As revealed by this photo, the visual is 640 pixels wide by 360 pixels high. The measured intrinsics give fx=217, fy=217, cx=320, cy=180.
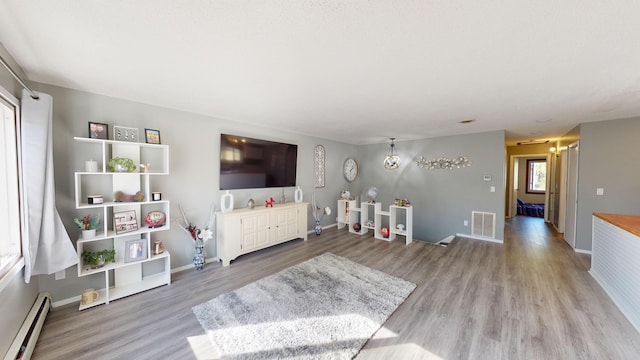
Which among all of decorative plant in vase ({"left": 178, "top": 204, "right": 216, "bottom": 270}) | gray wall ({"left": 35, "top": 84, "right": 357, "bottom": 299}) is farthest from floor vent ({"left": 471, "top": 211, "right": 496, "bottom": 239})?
decorative plant in vase ({"left": 178, "top": 204, "right": 216, "bottom": 270})

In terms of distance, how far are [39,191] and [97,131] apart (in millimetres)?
781

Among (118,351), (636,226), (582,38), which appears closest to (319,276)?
(118,351)

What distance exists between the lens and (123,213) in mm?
2574

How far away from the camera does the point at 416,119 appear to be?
3.56m

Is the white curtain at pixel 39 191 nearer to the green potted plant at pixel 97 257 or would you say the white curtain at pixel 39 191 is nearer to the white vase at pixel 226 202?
the green potted plant at pixel 97 257

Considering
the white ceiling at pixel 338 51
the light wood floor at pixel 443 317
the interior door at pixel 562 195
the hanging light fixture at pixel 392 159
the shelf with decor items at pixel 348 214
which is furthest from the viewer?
the hanging light fixture at pixel 392 159

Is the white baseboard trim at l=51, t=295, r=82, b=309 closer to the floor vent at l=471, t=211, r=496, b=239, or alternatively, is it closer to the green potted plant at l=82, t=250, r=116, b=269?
the green potted plant at l=82, t=250, r=116, b=269

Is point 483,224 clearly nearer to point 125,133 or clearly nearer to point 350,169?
point 350,169

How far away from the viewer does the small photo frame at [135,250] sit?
2.50m

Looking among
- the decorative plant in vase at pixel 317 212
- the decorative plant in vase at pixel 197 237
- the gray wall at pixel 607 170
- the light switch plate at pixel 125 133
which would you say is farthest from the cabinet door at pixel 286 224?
the gray wall at pixel 607 170

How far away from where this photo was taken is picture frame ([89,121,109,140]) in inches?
91.6

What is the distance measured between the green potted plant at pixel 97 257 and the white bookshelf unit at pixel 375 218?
420cm

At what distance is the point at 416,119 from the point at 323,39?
2.62 metres

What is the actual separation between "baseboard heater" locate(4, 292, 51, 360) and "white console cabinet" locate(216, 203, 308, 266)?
169cm
